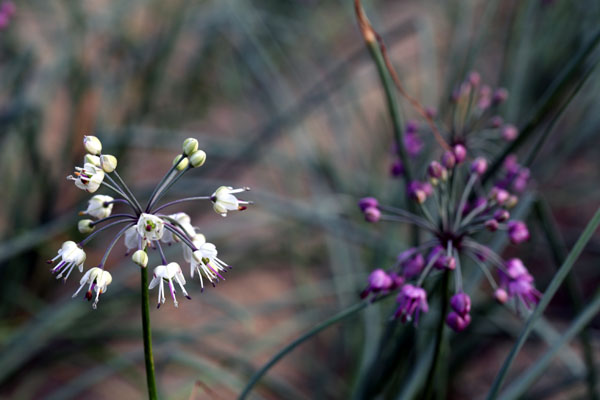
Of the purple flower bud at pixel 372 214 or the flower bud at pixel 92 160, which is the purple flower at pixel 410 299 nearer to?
the purple flower bud at pixel 372 214

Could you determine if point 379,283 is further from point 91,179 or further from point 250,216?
point 250,216


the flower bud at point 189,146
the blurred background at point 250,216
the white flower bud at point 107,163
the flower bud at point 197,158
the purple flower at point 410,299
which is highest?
the blurred background at point 250,216

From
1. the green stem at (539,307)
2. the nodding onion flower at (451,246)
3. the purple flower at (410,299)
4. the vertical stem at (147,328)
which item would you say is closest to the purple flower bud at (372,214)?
the nodding onion flower at (451,246)

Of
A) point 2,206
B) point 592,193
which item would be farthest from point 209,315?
point 592,193

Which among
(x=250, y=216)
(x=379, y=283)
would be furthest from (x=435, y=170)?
(x=250, y=216)

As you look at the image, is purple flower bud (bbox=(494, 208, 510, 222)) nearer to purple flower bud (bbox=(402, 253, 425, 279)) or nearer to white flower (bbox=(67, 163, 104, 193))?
purple flower bud (bbox=(402, 253, 425, 279))
